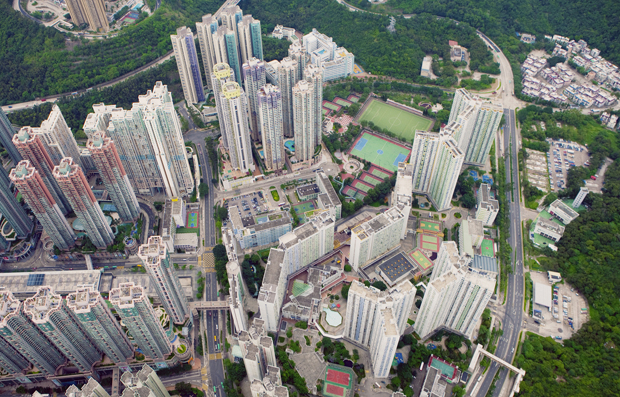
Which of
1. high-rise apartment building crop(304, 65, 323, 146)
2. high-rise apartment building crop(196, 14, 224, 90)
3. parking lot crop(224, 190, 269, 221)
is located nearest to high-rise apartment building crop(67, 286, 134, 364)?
parking lot crop(224, 190, 269, 221)

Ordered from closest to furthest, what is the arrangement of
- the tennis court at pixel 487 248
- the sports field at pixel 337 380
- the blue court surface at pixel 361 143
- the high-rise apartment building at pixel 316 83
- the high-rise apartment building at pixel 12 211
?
the sports field at pixel 337 380 → the high-rise apartment building at pixel 12 211 → the tennis court at pixel 487 248 → the high-rise apartment building at pixel 316 83 → the blue court surface at pixel 361 143

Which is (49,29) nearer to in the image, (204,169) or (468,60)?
(204,169)

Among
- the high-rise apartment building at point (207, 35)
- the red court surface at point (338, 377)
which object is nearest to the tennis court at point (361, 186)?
the red court surface at point (338, 377)

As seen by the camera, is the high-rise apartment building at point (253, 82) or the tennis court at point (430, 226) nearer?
the tennis court at point (430, 226)

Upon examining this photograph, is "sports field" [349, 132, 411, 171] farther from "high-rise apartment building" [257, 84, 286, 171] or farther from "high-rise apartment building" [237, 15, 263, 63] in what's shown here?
"high-rise apartment building" [237, 15, 263, 63]

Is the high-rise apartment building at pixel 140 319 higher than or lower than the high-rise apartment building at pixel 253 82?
lower

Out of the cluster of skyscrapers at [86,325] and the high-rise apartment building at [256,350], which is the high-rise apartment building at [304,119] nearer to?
the cluster of skyscrapers at [86,325]

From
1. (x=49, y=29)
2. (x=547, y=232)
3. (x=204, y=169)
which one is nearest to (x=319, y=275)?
(x=204, y=169)
